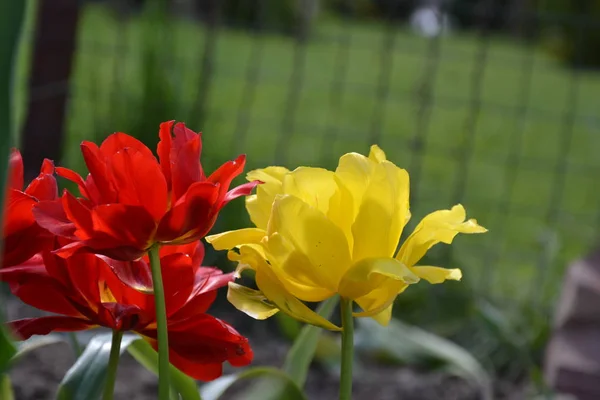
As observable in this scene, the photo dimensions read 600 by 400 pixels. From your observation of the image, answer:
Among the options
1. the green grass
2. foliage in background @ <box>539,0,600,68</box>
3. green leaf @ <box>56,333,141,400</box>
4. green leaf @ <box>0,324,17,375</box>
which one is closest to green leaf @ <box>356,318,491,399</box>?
the green grass

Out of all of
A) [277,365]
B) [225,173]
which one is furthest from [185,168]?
[277,365]

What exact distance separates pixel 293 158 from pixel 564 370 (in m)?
2.69

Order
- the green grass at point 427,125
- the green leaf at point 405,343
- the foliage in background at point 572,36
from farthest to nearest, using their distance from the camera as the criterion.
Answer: the foliage in background at point 572,36 < the green grass at point 427,125 < the green leaf at point 405,343

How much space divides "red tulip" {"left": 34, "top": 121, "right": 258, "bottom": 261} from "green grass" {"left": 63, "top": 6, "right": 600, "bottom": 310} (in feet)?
5.54

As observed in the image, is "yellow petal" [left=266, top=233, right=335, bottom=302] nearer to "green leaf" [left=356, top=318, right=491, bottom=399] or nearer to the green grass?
"green leaf" [left=356, top=318, right=491, bottom=399]

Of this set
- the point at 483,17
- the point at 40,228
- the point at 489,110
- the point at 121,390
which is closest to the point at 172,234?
the point at 40,228

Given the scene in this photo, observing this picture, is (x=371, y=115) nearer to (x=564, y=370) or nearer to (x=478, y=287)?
(x=478, y=287)

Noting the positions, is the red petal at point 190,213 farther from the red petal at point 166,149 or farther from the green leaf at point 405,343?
the green leaf at point 405,343

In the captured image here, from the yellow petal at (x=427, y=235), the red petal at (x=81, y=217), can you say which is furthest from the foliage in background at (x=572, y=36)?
the red petal at (x=81, y=217)

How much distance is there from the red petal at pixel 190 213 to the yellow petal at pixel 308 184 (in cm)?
5

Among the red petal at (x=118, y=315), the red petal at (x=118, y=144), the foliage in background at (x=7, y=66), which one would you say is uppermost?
the foliage in background at (x=7, y=66)

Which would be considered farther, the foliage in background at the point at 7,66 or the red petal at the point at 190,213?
the red petal at the point at 190,213

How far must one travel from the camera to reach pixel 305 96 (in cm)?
598

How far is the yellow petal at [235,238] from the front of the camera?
0.53 m
